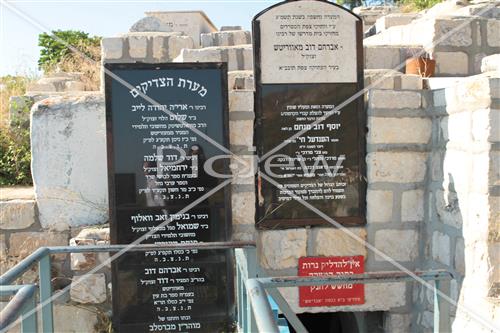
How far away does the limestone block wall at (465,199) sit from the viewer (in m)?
3.29

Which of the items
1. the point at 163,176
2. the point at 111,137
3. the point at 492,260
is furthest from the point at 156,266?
the point at 492,260

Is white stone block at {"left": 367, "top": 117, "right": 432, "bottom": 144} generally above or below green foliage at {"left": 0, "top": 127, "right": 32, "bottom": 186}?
above

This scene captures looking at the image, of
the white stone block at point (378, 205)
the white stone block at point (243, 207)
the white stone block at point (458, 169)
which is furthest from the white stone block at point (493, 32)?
the white stone block at point (243, 207)

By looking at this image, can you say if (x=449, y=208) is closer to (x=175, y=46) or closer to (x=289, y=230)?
(x=289, y=230)

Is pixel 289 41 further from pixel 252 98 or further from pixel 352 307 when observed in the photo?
pixel 352 307

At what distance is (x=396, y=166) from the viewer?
4.14 meters

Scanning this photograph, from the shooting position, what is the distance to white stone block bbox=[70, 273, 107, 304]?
4031 mm

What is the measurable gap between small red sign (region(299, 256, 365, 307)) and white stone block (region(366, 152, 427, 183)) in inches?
27.0

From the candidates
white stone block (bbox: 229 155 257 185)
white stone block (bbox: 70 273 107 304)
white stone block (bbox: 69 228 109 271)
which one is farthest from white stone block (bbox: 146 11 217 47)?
white stone block (bbox: 70 273 107 304)

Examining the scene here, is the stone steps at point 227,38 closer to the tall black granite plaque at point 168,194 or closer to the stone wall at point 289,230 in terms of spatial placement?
the stone wall at point 289,230

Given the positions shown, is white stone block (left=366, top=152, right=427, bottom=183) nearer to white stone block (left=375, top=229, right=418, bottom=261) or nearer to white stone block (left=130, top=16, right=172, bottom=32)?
white stone block (left=375, top=229, right=418, bottom=261)

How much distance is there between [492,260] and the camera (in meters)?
3.35

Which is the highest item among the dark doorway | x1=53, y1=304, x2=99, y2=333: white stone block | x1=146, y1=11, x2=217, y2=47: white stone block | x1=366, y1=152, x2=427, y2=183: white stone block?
x1=146, y1=11, x2=217, y2=47: white stone block

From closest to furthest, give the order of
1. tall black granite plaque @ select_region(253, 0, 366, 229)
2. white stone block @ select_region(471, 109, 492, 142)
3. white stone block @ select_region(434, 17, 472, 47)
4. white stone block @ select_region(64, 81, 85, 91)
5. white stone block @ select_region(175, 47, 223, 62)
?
white stone block @ select_region(471, 109, 492, 142)
tall black granite plaque @ select_region(253, 0, 366, 229)
white stone block @ select_region(175, 47, 223, 62)
white stone block @ select_region(434, 17, 472, 47)
white stone block @ select_region(64, 81, 85, 91)
